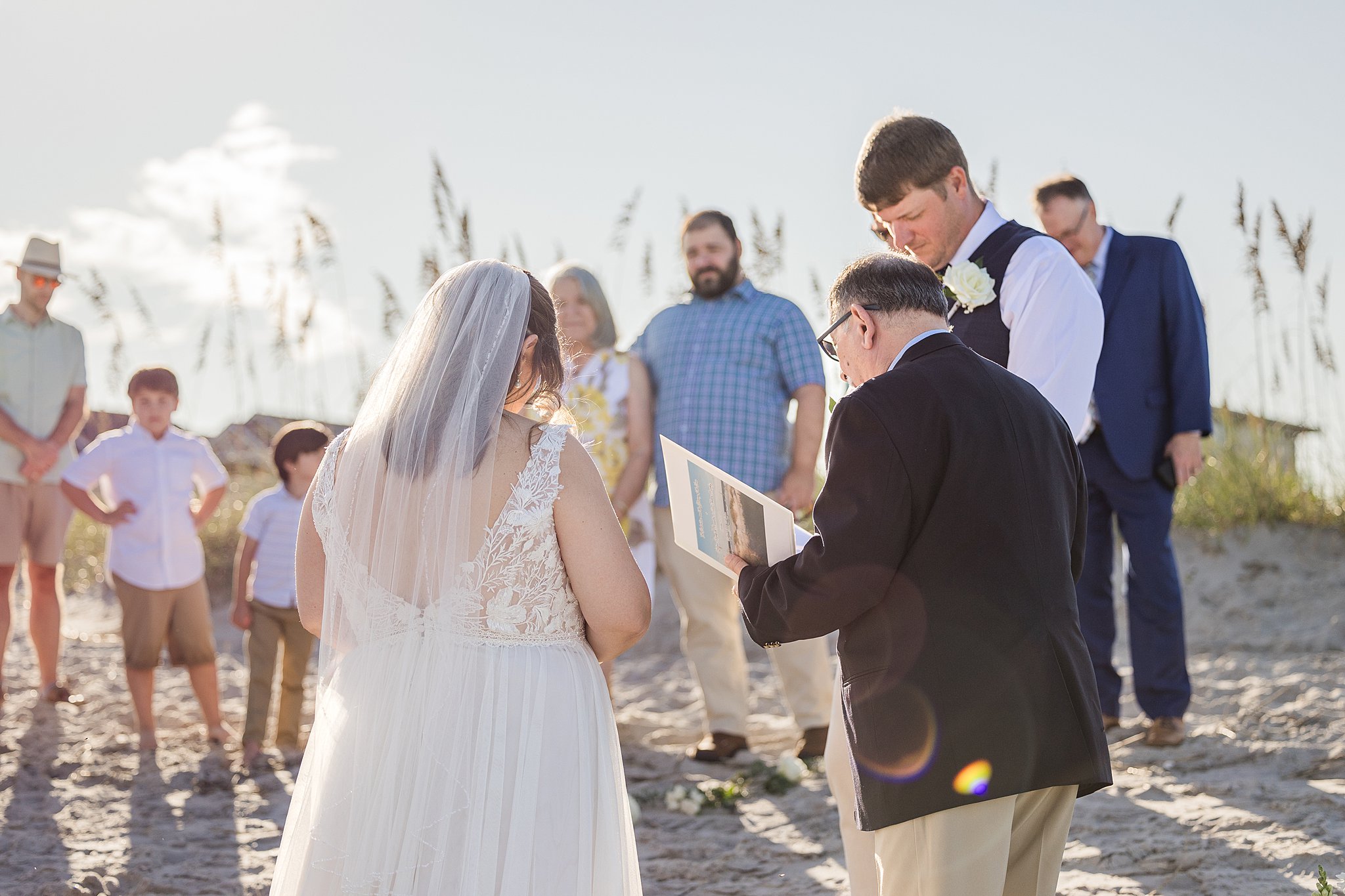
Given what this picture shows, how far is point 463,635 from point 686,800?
7.72 feet

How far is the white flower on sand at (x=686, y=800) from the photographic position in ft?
15.1

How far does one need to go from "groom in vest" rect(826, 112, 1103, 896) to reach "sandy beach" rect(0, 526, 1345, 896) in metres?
1.52

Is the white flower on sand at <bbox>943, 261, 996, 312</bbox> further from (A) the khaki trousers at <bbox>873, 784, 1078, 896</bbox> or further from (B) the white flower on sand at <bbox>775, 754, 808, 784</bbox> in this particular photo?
(B) the white flower on sand at <bbox>775, 754, 808, 784</bbox>

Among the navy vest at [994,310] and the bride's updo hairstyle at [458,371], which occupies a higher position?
the navy vest at [994,310]

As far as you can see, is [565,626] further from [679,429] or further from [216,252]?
[216,252]

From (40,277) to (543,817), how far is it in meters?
5.52

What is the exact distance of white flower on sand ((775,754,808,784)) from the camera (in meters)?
4.84

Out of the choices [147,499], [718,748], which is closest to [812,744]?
[718,748]

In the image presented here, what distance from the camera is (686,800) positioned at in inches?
183

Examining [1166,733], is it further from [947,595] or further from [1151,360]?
[947,595]

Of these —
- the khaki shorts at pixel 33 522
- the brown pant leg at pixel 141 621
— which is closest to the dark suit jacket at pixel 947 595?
the brown pant leg at pixel 141 621

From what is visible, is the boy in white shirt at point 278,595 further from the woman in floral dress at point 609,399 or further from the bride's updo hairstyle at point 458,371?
the bride's updo hairstyle at point 458,371

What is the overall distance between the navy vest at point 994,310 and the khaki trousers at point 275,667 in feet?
11.9

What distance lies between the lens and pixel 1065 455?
240 centimetres
